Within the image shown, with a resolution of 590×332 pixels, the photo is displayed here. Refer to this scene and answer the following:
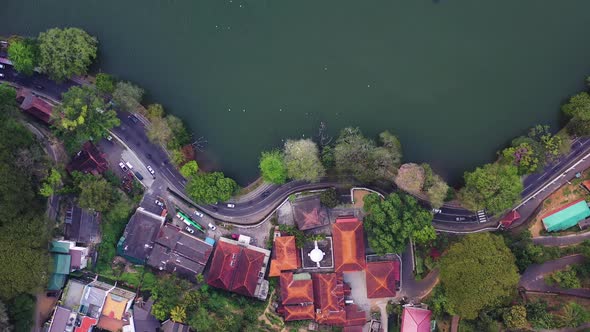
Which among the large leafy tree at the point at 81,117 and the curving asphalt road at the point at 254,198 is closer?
the large leafy tree at the point at 81,117

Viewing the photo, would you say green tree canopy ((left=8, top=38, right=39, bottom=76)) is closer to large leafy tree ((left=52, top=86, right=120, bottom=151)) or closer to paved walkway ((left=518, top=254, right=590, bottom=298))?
large leafy tree ((left=52, top=86, right=120, bottom=151))

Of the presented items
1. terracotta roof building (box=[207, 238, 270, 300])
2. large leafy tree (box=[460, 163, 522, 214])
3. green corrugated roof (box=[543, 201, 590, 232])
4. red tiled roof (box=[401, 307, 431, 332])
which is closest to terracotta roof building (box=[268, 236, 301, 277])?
terracotta roof building (box=[207, 238, 270, 300])

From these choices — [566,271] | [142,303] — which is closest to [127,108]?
[142,303]

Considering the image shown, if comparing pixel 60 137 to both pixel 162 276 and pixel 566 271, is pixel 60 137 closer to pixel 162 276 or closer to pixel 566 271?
pixel 162 276

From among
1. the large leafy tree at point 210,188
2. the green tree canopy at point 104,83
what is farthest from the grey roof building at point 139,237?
the green tree canopy at point 104,83

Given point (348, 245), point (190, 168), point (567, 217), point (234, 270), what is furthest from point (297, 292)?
point (567, 217)

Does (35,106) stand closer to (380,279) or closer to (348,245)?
(348,245)

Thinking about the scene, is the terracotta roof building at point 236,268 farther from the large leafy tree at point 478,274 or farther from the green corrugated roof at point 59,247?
the large leafy tree at point 478,274
